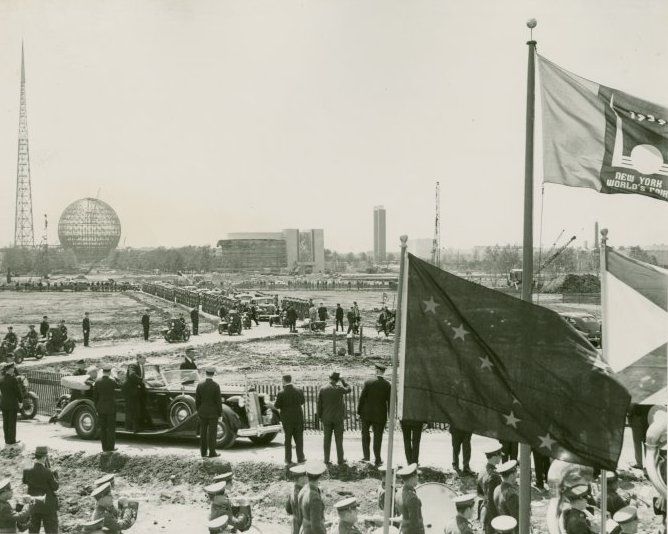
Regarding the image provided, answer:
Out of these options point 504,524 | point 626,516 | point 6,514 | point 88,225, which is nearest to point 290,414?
point 6,514

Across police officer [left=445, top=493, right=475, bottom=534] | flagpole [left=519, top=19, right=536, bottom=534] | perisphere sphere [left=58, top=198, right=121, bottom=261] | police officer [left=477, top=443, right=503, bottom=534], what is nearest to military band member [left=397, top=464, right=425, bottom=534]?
police officer [left=445, top=493, right=475, bottom=534]

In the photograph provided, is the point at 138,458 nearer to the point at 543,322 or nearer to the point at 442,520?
the point at 442,520

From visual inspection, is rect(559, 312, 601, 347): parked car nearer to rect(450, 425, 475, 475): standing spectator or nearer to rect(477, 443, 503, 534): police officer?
rect(450, 425, 475, 475): standing spectator

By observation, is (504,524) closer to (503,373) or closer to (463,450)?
(503,373)

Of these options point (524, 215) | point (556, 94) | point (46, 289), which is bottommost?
point (46, 289)

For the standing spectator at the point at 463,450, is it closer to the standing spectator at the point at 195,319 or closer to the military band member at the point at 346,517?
the military band member at the point at 346,517

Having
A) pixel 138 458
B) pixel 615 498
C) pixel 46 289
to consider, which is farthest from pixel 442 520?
pixel 46 289

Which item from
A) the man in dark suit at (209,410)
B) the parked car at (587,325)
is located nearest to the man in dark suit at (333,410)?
the man in dark suit at (209,410)
